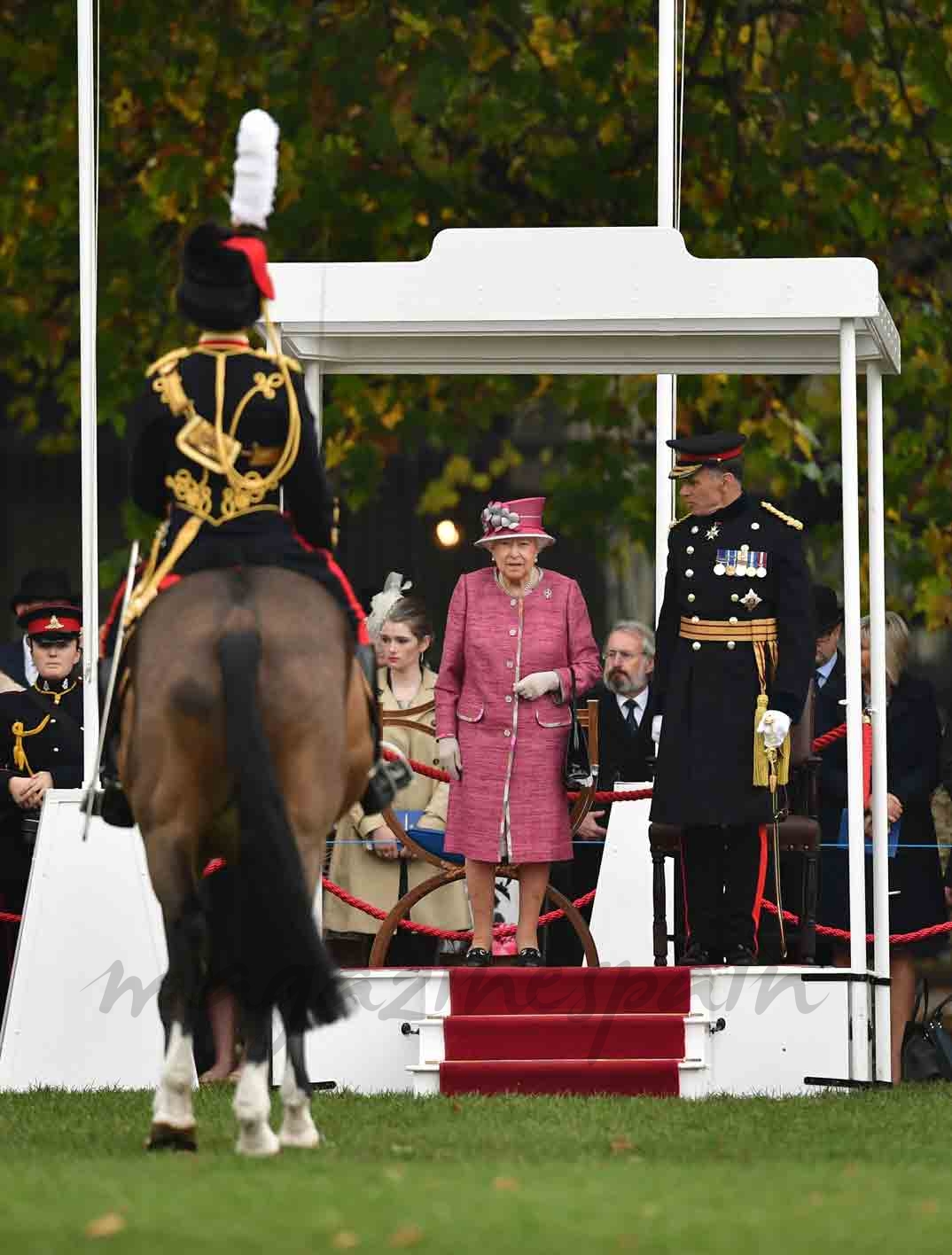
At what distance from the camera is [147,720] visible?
25.4ft

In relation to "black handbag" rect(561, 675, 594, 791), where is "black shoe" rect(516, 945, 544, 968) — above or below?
below

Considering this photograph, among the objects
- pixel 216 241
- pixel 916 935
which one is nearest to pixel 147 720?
pixel 216 241

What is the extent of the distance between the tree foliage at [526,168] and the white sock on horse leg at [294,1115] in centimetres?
848

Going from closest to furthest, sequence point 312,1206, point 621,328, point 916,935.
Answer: point 312,1206 → point 621,328 → point 916,935

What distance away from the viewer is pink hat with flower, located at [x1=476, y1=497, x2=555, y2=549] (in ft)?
36.5

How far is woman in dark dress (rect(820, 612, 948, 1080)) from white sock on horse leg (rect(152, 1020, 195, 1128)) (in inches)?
186

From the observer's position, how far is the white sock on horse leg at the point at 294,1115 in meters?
7.86

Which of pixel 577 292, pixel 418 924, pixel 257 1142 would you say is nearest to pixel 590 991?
pixel 418 924

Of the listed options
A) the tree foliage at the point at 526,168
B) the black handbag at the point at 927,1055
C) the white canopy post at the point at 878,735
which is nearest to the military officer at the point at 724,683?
the white canopy post at the point at 878,735

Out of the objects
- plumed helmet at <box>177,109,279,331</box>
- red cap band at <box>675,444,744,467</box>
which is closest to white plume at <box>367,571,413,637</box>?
red cap band at <box>675,444,744,467</box>

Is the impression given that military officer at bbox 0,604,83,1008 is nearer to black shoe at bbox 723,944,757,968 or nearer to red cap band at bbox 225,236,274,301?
black shoe at bbox 723,944,757,968

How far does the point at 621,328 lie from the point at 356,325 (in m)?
1.01

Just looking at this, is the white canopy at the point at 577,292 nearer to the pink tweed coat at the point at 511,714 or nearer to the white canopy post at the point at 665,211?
the pink tweed coat at the point at 511,714

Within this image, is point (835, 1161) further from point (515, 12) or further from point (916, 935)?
point (515, 12)
